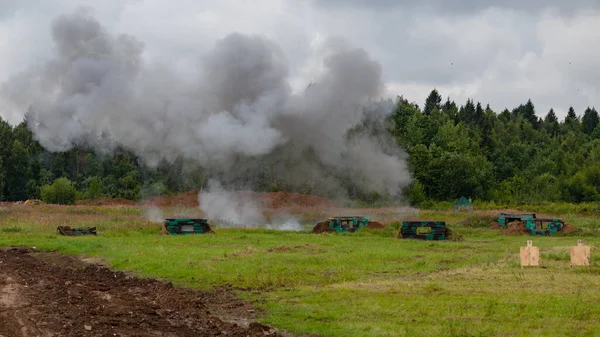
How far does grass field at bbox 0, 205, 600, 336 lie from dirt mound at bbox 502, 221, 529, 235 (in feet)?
12.5

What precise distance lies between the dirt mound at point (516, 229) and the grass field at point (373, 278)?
3.81 metres

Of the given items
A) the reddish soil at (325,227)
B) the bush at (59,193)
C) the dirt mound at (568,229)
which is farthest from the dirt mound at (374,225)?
the bush at (59,193)

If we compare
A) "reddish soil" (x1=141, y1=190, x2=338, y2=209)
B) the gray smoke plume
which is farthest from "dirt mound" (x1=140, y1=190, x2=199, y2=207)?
the gray smoke plume

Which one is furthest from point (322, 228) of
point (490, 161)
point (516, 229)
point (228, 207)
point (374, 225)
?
point (490, 161)

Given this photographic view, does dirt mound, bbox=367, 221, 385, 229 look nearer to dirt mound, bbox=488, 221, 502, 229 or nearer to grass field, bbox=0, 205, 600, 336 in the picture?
grass field, bbox=0, 205, 600, 336

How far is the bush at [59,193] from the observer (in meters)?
79.7

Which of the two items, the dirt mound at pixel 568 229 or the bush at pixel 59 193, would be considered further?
the bush at pixel 59 193

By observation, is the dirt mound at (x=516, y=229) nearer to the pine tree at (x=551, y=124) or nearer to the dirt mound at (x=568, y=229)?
the dirt mound at (x=568, y=229)

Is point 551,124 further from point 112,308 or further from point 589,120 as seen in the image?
point 112,308

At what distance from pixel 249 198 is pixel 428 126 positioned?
5402 cm

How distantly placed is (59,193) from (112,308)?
6482 centimetres

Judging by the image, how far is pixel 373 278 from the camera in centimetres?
2439

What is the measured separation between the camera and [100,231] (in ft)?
168

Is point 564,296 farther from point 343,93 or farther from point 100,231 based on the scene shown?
point 100,231
